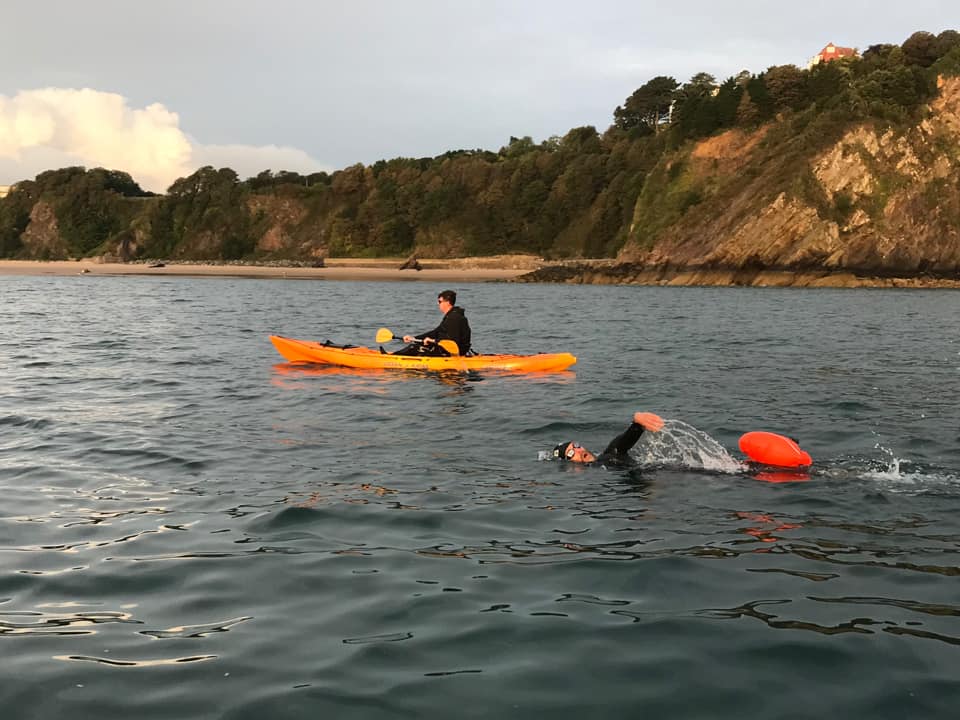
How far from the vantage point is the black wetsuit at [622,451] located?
8312mm

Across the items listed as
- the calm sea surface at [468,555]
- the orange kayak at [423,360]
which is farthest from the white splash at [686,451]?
the orange kayak at [423,360]

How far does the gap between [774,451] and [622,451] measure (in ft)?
4.99


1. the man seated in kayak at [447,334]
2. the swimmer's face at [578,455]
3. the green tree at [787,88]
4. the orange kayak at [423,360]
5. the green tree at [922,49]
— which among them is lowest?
the swimmer's face at [578,455]

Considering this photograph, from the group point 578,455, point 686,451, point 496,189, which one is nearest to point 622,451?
point 578,455

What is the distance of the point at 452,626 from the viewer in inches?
174

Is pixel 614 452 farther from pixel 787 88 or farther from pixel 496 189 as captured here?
pixel 496 189

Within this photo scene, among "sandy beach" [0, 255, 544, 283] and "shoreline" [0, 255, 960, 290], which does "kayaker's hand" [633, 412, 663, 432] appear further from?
"sandy beach" [0, 255, 544, 283]

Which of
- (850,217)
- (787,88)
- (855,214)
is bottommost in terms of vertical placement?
(850,217)

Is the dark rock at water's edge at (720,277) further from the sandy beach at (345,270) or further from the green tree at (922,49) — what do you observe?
the green tree at (922,49)

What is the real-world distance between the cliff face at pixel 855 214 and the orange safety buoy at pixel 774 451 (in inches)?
2137

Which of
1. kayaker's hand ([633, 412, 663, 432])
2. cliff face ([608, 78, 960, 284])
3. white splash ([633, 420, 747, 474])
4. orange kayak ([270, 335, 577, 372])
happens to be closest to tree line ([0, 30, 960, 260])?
cliff face ([608, 78, 960, 284])

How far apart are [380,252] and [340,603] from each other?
97.1m

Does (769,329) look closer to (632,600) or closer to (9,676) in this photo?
(632,600)

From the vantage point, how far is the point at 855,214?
57.9 m
